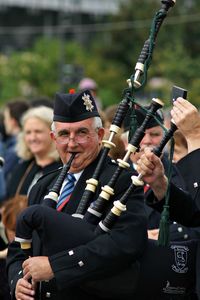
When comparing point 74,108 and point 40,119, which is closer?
point 74,108

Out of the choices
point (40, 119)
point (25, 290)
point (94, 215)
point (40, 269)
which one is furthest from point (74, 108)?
point (40, 119)

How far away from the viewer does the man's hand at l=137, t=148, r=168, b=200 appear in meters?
4.33

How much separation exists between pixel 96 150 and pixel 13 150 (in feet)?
16.8

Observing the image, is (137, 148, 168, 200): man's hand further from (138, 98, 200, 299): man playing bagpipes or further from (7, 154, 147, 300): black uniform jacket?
(7, 154, 147, 300): black uniform jacket

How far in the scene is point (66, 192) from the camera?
5.03 meters

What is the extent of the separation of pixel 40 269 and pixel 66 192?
610 millimetres

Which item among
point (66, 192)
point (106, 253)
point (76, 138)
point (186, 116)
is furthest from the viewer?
point (66, 192)

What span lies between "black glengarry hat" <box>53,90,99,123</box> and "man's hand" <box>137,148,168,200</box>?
68 centimetres

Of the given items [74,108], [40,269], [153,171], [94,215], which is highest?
[74,108]

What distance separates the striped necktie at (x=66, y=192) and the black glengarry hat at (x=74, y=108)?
0.35m

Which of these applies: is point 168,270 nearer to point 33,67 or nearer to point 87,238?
point 87,238

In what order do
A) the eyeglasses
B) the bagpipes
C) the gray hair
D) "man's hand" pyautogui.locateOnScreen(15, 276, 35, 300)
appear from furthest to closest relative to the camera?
the gray hair, the eyeglasses, "man's hand" pyautogui.locateOnScreen(15, 276, 35, 300), the bagpipes

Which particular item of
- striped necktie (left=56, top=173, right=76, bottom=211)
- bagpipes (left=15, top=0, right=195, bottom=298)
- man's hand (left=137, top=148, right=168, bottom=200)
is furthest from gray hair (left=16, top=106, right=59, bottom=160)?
man's hand (left=137, top=148, right=168, bottom=200)

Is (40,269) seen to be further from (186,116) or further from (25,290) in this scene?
(186,116)
